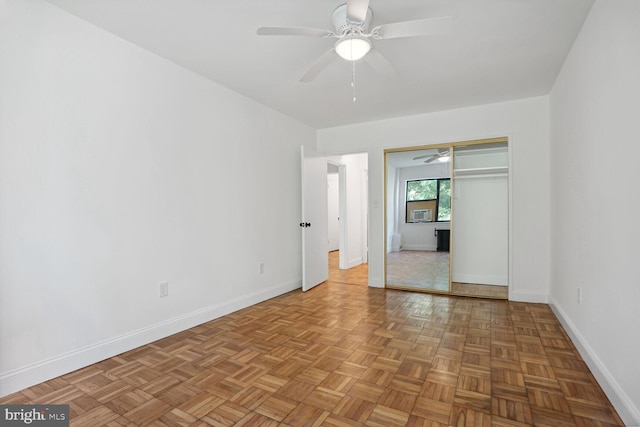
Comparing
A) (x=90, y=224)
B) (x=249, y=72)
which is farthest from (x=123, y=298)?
(x=249, y=72)

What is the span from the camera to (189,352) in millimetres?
2305

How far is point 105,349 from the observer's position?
7.13ft

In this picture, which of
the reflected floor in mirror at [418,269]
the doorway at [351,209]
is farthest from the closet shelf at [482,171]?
the doorway at [351,209]

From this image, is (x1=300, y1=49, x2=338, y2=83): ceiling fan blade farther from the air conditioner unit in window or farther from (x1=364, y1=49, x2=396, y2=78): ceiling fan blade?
the air conditioner unit in window

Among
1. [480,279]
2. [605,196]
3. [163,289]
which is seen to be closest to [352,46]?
[605,196]

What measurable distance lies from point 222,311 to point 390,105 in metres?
2.91

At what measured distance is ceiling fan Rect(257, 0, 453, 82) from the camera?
1.60 metres

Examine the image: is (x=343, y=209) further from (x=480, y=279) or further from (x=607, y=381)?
(x=607, y=381)

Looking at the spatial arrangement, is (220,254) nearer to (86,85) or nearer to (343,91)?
(86,85)
